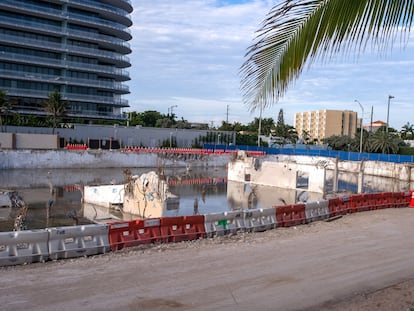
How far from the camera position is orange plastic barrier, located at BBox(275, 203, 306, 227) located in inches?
673

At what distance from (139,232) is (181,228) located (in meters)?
1.49

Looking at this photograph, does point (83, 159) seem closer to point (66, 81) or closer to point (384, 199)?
point (384, 199)

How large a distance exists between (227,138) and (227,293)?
86696mm

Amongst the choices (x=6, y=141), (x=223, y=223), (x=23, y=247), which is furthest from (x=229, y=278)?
(x=6, y=141)

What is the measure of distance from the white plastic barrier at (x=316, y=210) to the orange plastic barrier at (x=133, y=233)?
288 inches

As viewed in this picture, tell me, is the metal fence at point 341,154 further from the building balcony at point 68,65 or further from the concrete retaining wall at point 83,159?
the building balcony at point 68,65

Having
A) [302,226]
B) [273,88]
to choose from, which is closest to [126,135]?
[302,226]

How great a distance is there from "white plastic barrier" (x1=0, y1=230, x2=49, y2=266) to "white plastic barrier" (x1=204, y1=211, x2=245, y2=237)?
17.2ft

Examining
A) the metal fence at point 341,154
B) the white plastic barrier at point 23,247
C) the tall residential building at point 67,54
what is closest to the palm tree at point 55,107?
the tall residential building at point 67,54

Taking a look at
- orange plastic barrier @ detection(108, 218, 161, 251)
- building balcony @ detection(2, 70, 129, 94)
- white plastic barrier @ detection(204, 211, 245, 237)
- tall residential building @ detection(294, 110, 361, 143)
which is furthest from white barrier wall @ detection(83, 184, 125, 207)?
tall residential building @ detection(294, 110, 361, 143)

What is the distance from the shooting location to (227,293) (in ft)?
29.2

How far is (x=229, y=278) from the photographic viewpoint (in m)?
9.95

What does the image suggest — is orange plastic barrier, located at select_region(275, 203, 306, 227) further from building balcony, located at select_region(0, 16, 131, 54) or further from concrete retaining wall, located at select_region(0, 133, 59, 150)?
building balcony, located at select_region(0, 16, 131, 54)

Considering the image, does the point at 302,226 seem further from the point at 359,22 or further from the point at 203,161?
the point at 203,161
